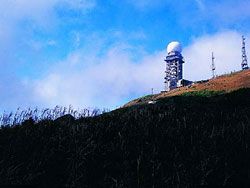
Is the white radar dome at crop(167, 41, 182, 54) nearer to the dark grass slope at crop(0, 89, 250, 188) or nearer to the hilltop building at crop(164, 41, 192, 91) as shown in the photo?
the hilltop building at crop(164, 41, 192, 91)

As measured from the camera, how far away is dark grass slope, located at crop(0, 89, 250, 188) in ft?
23.8

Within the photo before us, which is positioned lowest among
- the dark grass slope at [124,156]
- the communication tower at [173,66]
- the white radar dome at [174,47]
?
the dark grass slope at [124,156]

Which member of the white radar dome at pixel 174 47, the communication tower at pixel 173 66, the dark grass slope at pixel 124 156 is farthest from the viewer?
the communication tower at pixel 173 66

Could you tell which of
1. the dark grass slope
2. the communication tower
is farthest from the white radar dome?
the dark grass slope

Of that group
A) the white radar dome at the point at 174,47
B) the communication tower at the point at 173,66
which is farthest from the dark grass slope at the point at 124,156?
the white radar dome at the point at 174,47

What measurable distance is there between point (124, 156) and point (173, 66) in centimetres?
11568

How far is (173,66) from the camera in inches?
4825

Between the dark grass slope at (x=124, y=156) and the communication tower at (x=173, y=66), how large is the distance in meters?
101

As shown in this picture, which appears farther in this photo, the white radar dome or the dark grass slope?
the white radar dome

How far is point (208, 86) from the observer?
2601 inches

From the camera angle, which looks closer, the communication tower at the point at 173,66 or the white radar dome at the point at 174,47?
the white radar dome at the point at 174,47

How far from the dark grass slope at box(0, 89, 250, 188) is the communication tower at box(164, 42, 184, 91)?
10079 cm

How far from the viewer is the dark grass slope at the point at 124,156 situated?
23.8 feet

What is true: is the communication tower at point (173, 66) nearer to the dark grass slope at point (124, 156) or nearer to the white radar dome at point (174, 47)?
the white radar dome at point (174, 47)
